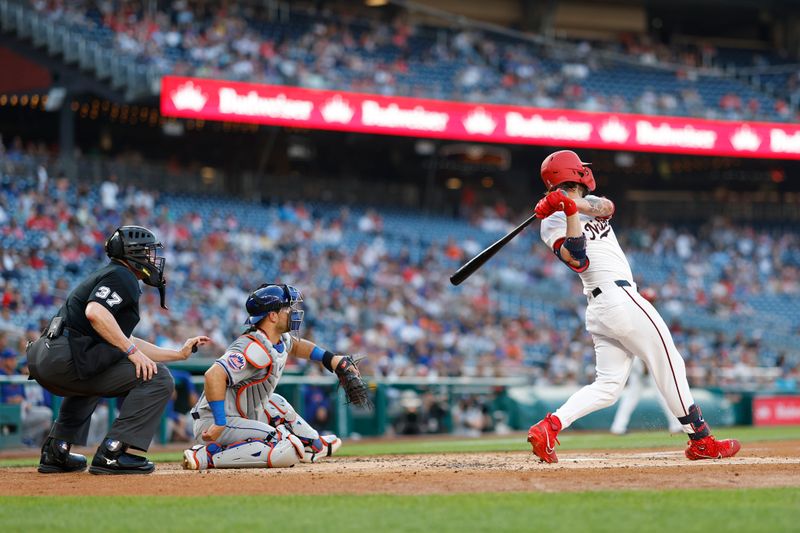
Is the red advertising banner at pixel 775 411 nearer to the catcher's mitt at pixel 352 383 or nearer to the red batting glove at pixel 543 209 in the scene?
the catcher's mitt at pixel 352 383

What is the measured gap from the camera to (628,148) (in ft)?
87.6

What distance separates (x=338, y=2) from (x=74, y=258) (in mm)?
13771

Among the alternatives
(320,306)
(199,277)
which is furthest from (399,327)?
(199,277)

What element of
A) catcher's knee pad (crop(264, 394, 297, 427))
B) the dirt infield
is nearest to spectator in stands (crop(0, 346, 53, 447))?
the dirt infield

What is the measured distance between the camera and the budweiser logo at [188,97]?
21.7m

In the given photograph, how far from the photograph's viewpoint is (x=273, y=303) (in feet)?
24.2

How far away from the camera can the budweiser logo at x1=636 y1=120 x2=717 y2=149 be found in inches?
1059

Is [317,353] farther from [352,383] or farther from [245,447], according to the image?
[245,447]

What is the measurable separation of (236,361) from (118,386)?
0.72 meters

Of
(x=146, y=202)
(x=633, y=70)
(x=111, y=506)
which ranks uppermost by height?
(x=633, y=70)

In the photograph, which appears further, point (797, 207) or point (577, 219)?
point (797, 207)

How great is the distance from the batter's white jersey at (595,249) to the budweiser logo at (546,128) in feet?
60.0

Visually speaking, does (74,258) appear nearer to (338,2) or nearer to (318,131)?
(318,131)

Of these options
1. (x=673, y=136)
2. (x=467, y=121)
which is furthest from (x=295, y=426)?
(x=673, y=136)
